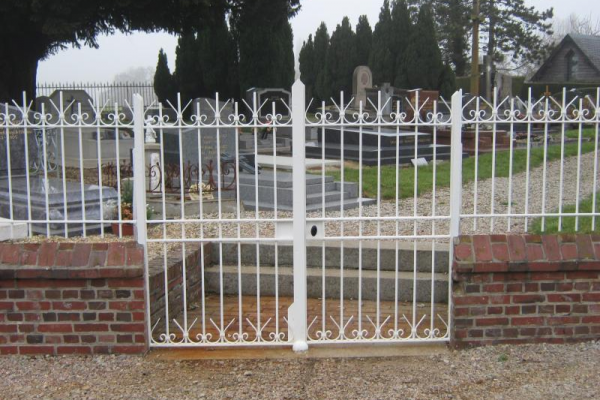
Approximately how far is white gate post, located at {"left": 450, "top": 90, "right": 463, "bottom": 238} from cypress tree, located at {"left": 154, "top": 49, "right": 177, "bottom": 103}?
2466 cm

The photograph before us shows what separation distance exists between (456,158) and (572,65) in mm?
43229

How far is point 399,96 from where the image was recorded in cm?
1994

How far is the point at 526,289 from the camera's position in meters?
4.64

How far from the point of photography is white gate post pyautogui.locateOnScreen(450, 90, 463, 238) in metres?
4.59

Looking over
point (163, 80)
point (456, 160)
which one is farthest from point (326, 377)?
point (163, 80)

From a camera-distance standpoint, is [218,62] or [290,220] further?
[218,62]

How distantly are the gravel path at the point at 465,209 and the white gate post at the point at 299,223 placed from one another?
770mm

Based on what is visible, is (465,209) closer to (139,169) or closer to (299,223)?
(299,223)

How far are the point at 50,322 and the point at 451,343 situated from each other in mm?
2759

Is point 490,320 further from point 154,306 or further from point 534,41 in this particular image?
point 534,41

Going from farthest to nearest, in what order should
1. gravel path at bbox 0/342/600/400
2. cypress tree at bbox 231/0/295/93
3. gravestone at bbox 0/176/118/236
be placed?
cypress tree at bbox 231/0/295/93, gravestone at bbox 0/176/118/236, gravel path at bbox 0/342/600/400

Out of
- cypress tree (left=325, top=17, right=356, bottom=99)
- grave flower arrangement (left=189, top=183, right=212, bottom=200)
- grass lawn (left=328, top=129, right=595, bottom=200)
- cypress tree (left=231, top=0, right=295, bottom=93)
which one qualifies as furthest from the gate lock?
cypress tree (left=325, top=17, right=356, bottom=99)

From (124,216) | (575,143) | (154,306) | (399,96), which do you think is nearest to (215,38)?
(399,96)

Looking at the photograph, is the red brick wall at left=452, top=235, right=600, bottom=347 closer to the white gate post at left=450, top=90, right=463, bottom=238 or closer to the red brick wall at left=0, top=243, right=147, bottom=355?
the white gate post at left=450, top=90, right=463, bottom=238
